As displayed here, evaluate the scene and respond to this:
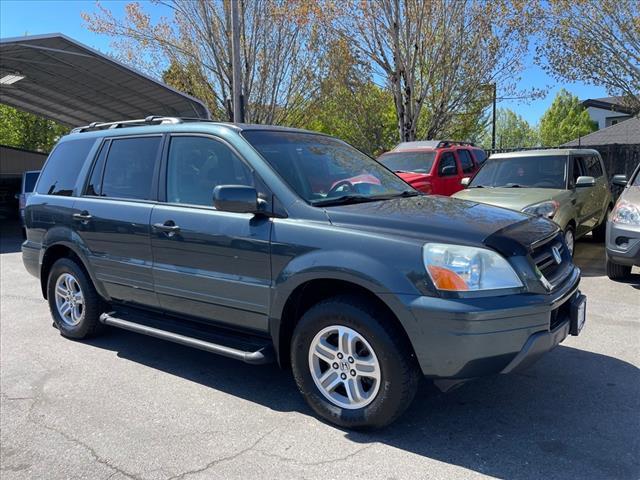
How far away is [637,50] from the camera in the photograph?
561 inches

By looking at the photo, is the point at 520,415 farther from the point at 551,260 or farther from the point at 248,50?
the point at 248,50

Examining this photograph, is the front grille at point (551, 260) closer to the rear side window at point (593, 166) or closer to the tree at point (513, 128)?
the rear side window at point (593, 166)

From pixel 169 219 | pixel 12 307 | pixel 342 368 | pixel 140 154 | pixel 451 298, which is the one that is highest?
pixel 140 154

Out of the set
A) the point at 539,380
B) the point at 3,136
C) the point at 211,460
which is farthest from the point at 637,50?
the point at 3,136

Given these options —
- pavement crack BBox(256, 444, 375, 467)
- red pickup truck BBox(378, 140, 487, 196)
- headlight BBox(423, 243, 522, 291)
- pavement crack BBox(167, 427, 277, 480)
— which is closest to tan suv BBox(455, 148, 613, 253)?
red pickup truck BBox(378, 140, 487, 196)

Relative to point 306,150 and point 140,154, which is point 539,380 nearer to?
point 306,150

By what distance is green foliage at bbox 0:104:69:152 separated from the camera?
36688 mm

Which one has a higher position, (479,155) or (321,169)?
(479,155)

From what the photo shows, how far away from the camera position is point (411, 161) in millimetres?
11070

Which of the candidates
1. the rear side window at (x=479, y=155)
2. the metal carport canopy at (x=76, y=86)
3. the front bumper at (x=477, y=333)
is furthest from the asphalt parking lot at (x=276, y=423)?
the metal carport canopy at (x=76, y=86)

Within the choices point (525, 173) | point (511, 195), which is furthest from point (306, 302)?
point (525, 173)

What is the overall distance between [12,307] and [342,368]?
5.33 meters

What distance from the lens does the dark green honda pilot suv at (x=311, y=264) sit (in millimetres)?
2959

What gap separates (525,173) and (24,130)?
37763mm
